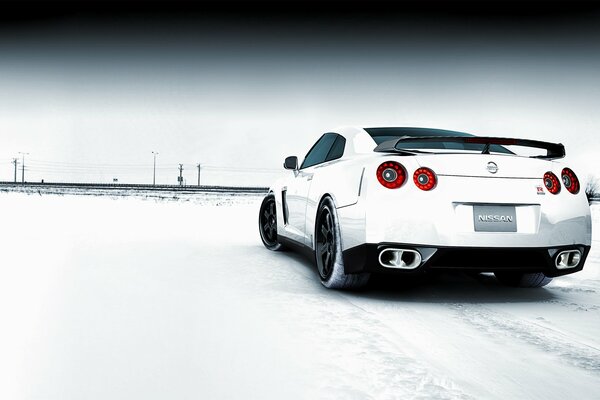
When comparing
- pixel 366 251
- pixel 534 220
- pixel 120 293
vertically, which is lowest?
pixel 120 293

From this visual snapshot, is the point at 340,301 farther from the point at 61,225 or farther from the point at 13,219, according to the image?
the point at 13,219

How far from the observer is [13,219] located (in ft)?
37.0

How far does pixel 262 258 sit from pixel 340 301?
96.7 inches

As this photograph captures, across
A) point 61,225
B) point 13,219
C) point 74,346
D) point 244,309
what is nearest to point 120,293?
point 244,309

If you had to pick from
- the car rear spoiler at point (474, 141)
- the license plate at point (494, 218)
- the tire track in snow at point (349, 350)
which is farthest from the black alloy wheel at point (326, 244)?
the license plate at point (494, 218)

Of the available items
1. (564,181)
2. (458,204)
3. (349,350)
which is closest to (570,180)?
(564,181)

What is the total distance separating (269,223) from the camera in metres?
7.32

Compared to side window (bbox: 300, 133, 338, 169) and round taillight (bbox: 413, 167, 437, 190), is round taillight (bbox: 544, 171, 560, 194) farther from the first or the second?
side window (bbox: 300, 133, 338, 169)

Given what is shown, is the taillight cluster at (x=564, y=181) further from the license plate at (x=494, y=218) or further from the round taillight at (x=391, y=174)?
the round taillight at (x=391, y=174)

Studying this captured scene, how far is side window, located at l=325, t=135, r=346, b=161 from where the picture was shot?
5.00 meters

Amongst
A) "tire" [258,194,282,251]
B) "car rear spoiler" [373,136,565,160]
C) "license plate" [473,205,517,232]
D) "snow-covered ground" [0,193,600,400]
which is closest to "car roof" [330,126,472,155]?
"car rear spoiler" [373,136,565,160]

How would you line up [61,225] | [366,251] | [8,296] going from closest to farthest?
[366,251]
[8,296]
[61,225]

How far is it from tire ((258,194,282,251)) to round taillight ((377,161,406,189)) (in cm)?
312

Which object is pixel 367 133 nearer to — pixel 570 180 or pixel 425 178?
pixel 425 178
